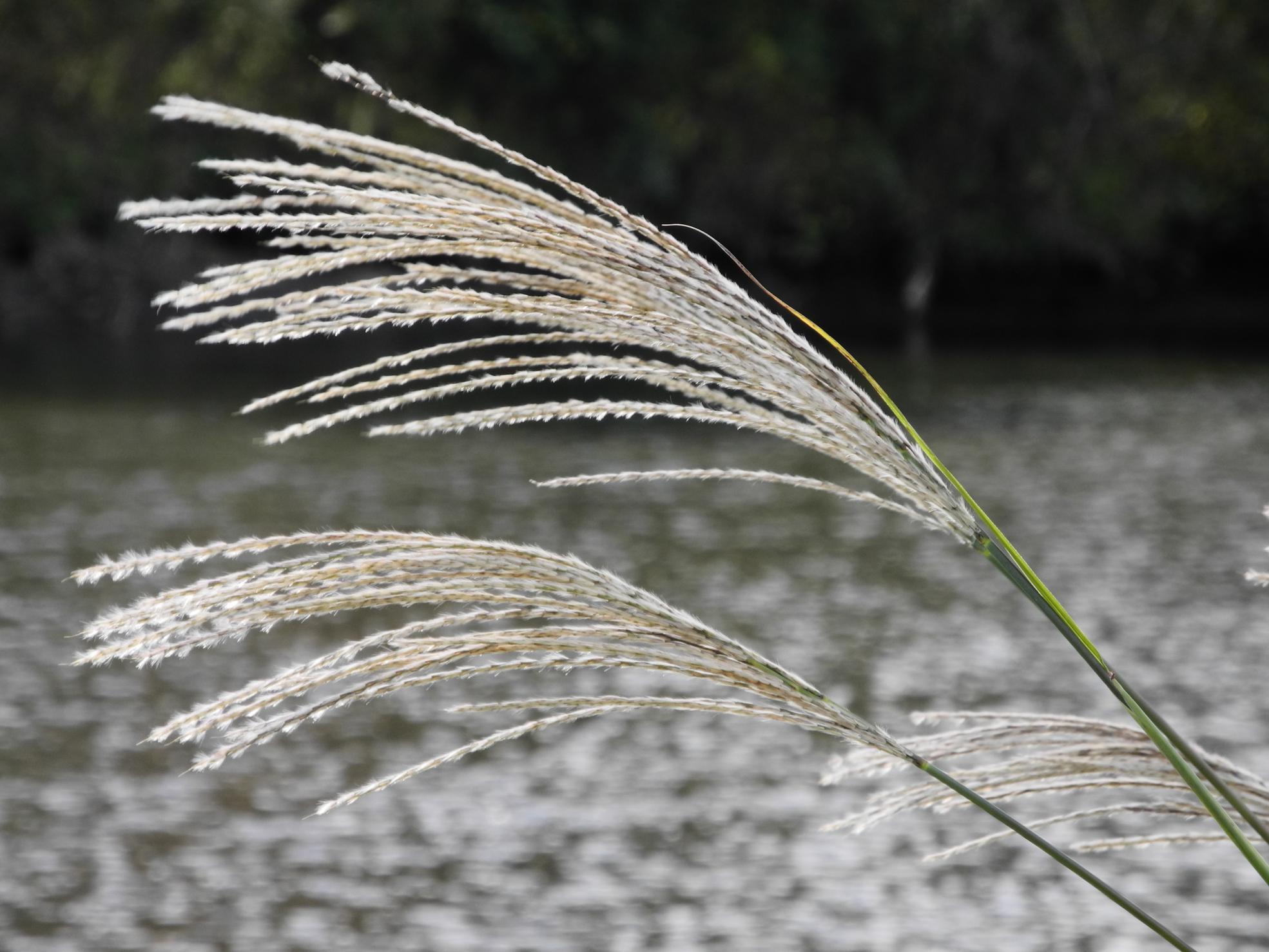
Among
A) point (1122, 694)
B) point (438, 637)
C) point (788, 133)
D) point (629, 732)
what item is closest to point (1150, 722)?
point (1122, 694)

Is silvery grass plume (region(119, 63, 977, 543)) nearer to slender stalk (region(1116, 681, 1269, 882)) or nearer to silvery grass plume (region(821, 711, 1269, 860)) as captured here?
slender stalk (region(1116, 681, 1269, 882))

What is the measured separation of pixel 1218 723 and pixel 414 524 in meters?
6.27

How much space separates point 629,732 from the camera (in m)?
8.59

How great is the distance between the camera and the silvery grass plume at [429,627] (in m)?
1.44

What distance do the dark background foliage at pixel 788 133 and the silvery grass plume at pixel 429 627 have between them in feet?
88.8

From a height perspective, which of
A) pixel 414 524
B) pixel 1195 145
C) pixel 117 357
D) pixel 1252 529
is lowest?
pixel 414 524

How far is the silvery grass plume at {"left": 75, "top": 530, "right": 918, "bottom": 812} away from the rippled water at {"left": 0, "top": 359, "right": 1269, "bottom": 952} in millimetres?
4568

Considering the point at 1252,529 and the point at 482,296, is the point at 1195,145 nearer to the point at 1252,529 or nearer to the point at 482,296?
the point at 1252,529

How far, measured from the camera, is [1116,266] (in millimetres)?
37219

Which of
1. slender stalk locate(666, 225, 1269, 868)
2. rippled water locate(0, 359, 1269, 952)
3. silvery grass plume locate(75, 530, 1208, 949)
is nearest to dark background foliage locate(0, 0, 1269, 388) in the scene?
rippled water locate(0, 359, 1269, 952)

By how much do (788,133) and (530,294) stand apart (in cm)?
3484


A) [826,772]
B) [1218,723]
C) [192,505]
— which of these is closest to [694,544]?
[192,505]

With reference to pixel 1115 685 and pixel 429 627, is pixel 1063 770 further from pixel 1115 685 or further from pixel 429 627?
pixel 429 627

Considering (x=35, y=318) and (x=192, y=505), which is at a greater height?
(x=35, y=318)
